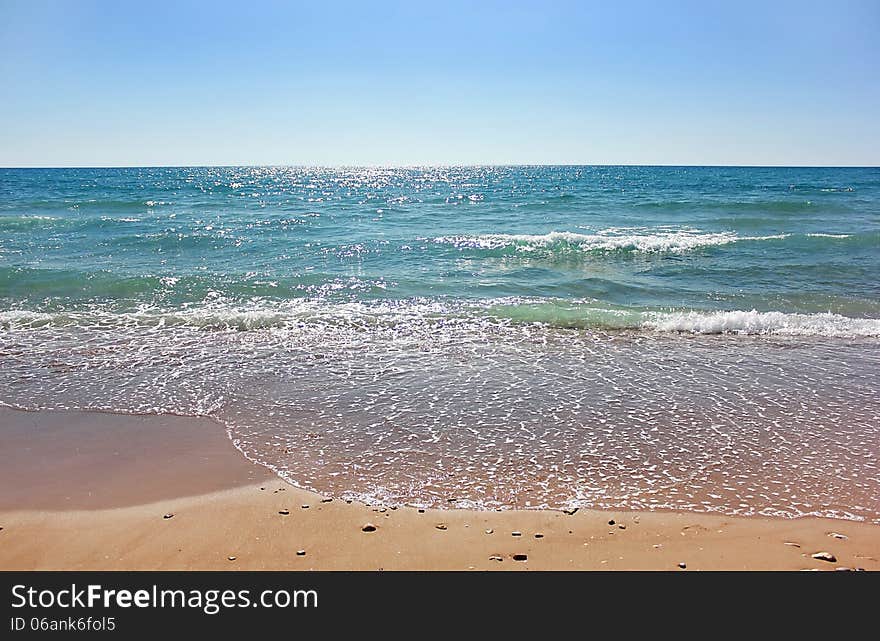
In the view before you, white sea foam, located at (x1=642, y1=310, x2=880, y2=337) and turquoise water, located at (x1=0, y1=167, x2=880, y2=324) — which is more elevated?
turquoise water, located at (x1=0, y1=167, x2=880, y2=324)

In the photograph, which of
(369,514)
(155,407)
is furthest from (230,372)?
(369,514)

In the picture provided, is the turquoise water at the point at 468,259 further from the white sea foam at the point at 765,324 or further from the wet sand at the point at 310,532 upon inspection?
the wet sand at the point at 310,532

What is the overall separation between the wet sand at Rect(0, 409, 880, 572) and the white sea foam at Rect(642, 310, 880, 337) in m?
6.09

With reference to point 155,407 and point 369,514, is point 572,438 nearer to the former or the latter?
point 369,514

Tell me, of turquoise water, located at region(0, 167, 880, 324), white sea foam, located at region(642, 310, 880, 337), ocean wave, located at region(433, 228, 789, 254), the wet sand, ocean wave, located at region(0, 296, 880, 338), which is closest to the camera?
the wet sand

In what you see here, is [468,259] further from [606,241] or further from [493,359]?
[493,359]

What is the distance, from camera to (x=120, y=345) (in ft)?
28.2

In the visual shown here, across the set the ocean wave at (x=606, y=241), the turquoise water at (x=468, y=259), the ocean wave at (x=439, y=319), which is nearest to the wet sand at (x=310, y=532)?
the ocean wave at (x=439, y=319)

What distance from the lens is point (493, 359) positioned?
8.01 meters

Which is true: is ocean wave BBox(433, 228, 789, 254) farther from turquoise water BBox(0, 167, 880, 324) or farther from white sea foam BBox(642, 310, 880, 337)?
white sea foam BBox(642, 310, 880, 337)

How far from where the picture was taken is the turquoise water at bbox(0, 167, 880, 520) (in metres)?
4.89

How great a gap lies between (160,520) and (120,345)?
5.46 meters

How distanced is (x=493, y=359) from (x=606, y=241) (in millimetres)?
13769

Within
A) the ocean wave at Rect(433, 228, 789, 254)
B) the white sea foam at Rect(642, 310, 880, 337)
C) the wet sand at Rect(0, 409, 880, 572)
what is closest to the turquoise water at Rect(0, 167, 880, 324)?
the ocean wave at Rect(433, 228, 789, 254)
